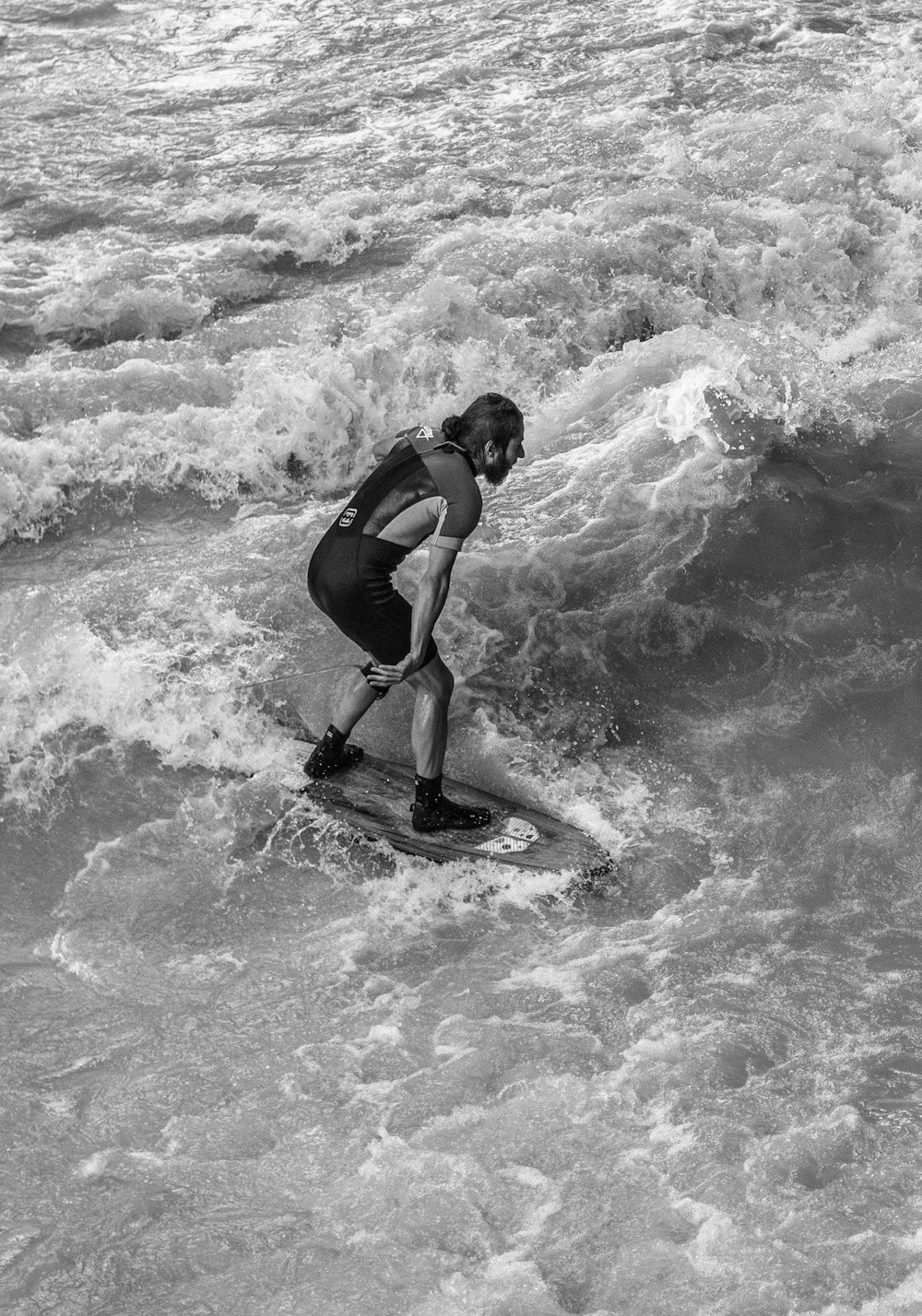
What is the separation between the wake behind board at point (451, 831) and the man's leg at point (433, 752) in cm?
5

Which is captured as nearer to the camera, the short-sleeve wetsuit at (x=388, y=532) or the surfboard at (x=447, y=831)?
the short-sleeve wetsuit at (x=388, y=532)

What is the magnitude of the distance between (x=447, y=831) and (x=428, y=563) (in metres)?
1.08

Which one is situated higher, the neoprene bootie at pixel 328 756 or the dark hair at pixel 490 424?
the dark hair at pixel 490 424

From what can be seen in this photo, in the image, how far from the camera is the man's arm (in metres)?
4.37

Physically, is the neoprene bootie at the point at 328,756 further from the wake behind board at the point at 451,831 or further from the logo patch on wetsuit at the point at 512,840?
the logo patch on wetsuit at the point at 512,840

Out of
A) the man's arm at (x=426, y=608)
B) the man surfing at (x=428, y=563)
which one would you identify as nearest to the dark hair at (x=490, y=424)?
the man surfing at (x=428, y=563)

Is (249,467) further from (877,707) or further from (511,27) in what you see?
(511,27)

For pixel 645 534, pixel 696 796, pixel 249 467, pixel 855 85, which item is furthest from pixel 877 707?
pixel 855 85

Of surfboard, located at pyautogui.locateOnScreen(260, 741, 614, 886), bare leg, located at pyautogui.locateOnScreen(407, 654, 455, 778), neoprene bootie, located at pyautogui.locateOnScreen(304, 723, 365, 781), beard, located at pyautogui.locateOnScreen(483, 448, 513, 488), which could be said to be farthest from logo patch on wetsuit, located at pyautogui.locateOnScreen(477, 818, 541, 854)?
beard, located at pyautogui.locateOnScreen(483, 448, 513, 488)

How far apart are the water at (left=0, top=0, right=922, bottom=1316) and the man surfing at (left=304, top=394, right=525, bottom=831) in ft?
1.18

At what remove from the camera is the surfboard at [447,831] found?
4.79 meters

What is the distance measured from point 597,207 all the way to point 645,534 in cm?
383

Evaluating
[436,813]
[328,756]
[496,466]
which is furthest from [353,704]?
[496,466]

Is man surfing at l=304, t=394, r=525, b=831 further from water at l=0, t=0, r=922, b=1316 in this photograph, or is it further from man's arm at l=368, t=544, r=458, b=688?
water at l=0, t=0, r=922, b=1316
